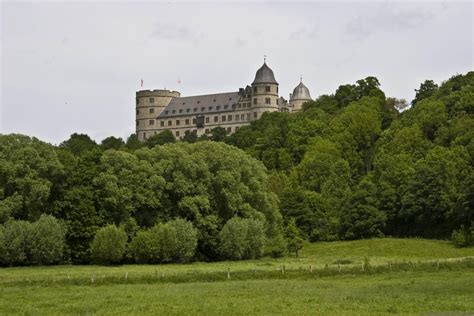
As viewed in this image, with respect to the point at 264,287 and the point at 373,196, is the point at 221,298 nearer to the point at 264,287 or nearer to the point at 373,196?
the point at 264,287

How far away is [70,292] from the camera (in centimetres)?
3922

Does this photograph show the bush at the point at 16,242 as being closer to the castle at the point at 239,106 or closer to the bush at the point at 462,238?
the bush at the point at 462,238

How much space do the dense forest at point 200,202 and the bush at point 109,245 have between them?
0.33 feet

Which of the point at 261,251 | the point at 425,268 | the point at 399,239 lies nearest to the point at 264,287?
the point at 425,268

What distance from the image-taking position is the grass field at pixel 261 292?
3033 cm

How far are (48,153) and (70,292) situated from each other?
35.6 metres

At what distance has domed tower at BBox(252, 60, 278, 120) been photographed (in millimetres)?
183375

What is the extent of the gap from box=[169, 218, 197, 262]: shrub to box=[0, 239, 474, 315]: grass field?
19.8 m

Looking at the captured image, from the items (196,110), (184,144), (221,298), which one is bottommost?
(221,298)

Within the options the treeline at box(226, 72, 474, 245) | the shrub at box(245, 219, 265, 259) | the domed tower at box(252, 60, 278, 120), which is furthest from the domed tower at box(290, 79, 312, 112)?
the shrub at box(245, 219, 265, 259)

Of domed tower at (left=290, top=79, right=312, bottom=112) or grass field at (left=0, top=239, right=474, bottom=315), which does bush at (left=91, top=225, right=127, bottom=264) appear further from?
domed tower at (left=290, top=79, right=312, bottom=112)

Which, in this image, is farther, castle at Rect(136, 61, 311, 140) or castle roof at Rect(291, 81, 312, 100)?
castle roof at Rect(291, 81, 312, 100)

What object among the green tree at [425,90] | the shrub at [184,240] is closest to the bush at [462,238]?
the shrub at [184,240]

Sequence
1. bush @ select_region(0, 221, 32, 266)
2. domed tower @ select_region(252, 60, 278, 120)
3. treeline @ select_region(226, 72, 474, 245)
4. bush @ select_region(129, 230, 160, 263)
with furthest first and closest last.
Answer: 1. domed tower @ select_region(252, 60, 278, 120)
2. treeline @ select_region(226, 72, 474, 245)
3. bush @ select_region(129, 230, 160, 263)
4. bush @ select_region(0, 221, 32, 266)
